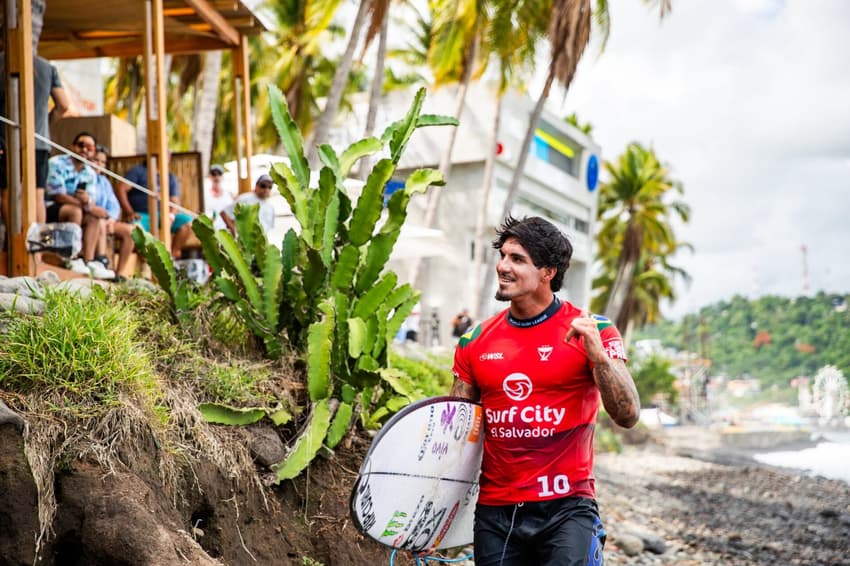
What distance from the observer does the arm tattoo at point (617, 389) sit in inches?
159

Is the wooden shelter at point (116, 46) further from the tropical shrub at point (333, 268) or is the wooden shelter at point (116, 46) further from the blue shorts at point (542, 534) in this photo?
the blue shorts at point (542, 534)

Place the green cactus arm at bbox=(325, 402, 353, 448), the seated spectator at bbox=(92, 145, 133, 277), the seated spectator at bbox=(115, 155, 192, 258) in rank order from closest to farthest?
the green cactus arm at bbox=(325, 402, 353, 448)
the seated spectator at bbox=(92, 145, 133, 277)
the seated spectator at bbox=(115, 155, 192, 258)

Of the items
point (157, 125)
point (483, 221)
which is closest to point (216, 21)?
point (157, 125)

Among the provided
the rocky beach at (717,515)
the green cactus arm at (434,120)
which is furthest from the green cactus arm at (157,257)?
the rocky beach at (717,515)

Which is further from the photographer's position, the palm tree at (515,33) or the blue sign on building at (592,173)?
the blue sign on building at (592,173)

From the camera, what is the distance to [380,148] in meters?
7.08

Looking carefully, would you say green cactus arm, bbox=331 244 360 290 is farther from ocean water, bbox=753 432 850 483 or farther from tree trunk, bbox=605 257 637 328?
tree trunk, bbox=605 257 637 328

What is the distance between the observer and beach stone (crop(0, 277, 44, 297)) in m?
6.05

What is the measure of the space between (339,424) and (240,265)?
49.3 inches

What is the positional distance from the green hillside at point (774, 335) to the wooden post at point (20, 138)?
357ft

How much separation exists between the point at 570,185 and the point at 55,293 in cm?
3518

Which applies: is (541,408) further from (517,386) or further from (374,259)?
(374,259)

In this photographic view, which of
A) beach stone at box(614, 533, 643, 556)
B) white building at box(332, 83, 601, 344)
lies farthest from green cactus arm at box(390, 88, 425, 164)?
white building at box(332, 83, 601, 344)

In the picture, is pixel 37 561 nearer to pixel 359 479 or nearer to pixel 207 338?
pixel 359 479
